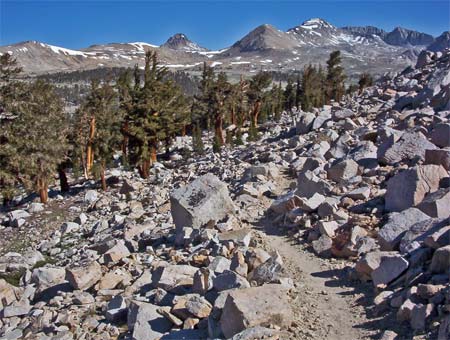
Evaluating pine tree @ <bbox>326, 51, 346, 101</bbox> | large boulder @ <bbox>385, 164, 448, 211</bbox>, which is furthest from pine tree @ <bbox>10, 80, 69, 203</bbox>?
pine tree @ <bbox>326, 51, 346, 101</bbox>

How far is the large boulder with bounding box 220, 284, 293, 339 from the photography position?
289 inches

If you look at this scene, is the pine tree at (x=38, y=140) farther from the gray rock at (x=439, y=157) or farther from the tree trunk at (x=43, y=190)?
the gray rock at (x=439, y=157)

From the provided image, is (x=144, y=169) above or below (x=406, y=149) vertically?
below

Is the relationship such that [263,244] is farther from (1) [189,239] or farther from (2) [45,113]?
(2) [45,113]

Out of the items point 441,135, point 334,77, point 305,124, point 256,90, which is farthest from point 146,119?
point 334,77

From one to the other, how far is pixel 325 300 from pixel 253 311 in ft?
5.86

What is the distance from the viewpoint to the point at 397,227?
32.0 ft

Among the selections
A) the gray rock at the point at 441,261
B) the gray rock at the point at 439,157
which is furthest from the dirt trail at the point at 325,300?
the gray rock at the point at 439,157

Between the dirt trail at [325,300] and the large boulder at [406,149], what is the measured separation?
5268 millimetres

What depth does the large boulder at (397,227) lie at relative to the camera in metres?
9.54

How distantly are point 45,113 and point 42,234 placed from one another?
10497mm

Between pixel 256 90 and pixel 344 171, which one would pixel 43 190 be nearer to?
pixel 344 171

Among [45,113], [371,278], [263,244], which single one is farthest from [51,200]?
[371,278]

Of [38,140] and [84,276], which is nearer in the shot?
[84,276]
